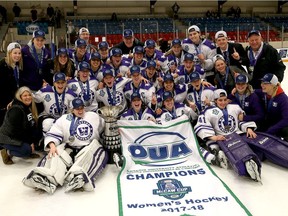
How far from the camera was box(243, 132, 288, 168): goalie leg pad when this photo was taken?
11.5 ft

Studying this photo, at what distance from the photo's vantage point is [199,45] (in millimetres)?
4949

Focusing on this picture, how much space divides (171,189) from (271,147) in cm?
124

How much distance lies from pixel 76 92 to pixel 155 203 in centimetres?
193

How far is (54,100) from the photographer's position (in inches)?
163

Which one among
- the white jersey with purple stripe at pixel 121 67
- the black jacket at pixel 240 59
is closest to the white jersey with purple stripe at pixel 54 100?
the white jersey with purple stripe at pixel 121 67

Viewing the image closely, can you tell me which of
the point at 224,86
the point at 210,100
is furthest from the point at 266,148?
the point at 224,86

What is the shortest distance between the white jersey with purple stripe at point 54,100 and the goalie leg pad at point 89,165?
0.79 meters

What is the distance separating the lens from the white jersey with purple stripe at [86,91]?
4.25 meters

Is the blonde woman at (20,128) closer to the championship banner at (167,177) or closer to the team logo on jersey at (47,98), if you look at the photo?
the team logo on jersey at (47,98)

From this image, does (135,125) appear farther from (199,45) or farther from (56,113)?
(199,45)

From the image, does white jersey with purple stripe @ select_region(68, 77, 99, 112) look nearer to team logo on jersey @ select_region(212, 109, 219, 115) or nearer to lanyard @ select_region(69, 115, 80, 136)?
lanyard @ select_region(69, 115, 80, 136)

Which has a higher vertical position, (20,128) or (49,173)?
(20,128)

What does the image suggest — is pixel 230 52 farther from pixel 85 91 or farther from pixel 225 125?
pixel 85 91

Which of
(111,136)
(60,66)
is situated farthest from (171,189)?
(60,66)
